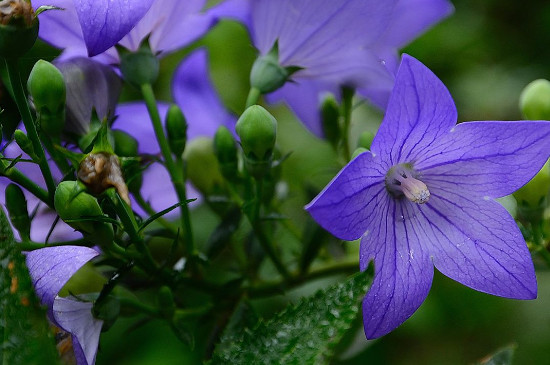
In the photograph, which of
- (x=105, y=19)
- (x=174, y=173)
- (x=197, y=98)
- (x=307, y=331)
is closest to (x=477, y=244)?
(x=307, y=331)

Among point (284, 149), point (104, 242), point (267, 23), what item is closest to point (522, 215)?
point (267, 23)

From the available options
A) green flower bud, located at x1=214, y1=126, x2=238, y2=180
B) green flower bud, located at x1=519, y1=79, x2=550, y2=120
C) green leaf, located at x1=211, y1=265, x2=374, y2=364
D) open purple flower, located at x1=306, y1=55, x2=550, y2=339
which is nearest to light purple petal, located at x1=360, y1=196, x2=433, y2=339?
open purple flower, located at x1=306, y1=55, x2=550, y2=339

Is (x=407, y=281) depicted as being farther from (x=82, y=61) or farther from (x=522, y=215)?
(x=82, y=61)

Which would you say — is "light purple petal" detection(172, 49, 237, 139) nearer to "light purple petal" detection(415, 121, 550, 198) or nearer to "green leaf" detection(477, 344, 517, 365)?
"light purple petal" detection(415, 121, 550, 198)

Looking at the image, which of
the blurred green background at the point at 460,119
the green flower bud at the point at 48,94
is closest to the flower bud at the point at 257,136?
the green flower bud at the point at 48,94

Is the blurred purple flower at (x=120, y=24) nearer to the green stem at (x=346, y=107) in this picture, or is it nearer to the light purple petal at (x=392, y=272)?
the green stem at (x=346, y=107)

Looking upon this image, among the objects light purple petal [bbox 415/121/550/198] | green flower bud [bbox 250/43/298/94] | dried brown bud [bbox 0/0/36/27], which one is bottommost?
light purple petal [bbox 415/121/550/198]
